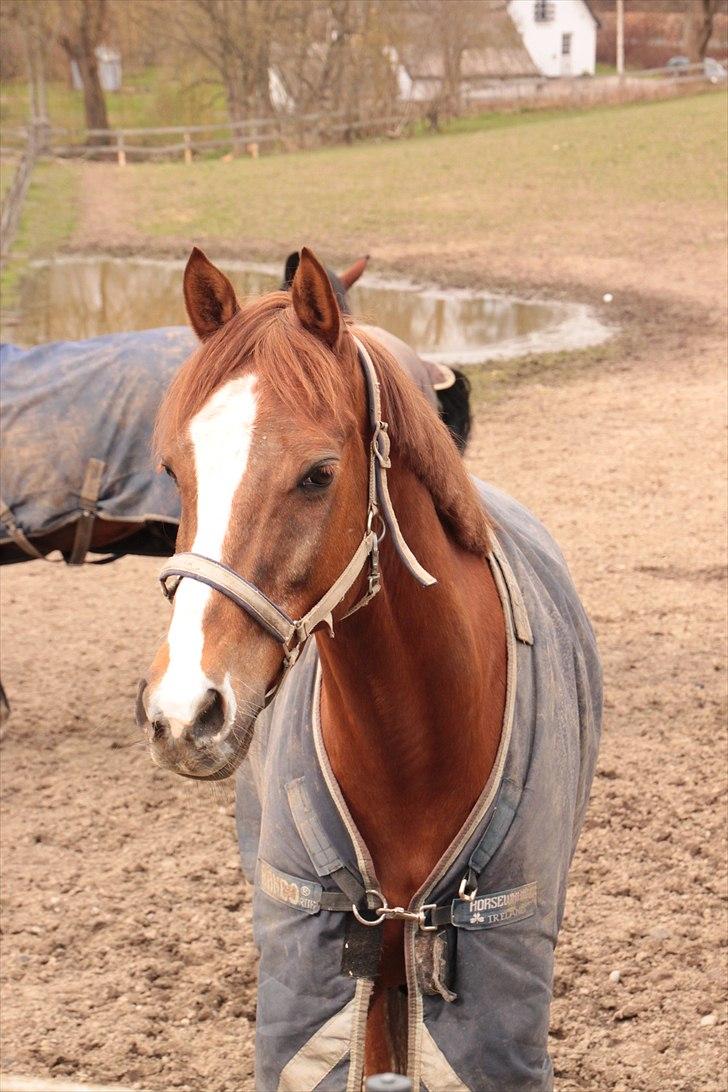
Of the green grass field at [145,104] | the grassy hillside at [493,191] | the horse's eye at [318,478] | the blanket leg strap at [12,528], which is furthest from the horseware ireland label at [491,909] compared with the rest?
the green grass field at [145,104]

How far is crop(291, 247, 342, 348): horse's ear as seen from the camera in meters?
1.80

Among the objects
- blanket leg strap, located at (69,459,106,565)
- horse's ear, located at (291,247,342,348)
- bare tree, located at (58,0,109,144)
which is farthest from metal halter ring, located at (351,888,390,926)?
bare tree, located at (58,0,109,144)

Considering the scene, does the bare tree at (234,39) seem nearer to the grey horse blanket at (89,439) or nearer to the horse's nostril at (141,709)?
the grey horse blanket at (89,439)

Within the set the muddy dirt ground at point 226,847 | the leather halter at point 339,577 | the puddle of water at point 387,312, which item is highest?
the leather halter at point 339,577

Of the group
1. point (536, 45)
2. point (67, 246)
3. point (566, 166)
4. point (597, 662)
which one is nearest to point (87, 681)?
point (597, 662)

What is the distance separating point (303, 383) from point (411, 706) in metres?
0.59

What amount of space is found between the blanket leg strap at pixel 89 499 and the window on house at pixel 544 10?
29.3 meters

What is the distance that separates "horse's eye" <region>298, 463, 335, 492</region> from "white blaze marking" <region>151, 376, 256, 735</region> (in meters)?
0.09

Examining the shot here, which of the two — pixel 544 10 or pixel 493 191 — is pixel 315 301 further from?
pixel 544 10

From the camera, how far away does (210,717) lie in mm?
1586

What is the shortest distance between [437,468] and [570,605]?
78 centimetres

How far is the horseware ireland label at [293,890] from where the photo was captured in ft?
6.85

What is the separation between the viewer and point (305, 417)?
1.76m

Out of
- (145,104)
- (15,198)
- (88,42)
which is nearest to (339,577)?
(15,198)
